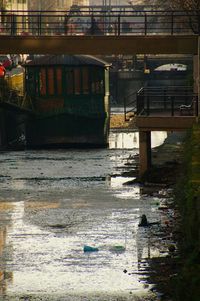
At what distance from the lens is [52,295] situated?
25.8 m

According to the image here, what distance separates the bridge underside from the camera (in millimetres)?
56000

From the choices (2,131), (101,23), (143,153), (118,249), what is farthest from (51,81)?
(118,249)

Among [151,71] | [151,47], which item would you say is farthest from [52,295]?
[151,71]

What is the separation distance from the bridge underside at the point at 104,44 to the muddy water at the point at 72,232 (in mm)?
4595

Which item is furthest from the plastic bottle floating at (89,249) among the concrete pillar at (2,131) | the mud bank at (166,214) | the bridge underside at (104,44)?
the concrete pillar at (2,131)

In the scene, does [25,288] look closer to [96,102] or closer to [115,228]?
[115,228]

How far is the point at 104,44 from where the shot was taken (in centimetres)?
5625

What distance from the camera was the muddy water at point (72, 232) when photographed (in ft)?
87.8

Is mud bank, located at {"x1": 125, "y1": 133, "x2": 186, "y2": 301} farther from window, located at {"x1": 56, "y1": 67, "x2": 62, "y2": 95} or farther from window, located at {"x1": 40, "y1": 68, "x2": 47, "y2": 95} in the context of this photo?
window, located at {"x1": 40, "y1": 68, "x2": 47, "y2": 95}

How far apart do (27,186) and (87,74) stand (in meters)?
20.8

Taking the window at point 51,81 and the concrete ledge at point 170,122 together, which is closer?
the concrete ledge at point 170,122

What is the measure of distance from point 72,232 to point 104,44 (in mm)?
22567

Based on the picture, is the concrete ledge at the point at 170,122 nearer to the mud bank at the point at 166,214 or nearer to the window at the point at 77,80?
the mud bank at the point at 166,214

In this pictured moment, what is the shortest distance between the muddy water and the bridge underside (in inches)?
181
